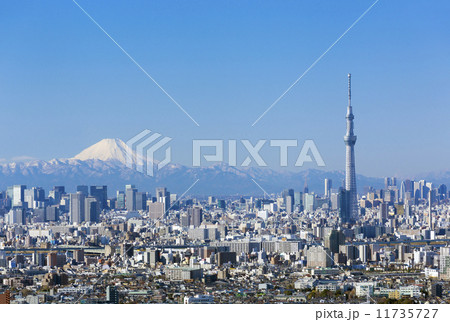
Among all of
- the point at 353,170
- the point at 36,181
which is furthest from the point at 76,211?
the point at 353,170

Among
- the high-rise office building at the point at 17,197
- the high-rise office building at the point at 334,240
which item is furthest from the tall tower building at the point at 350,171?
the high-rise office building at the point at 17,197

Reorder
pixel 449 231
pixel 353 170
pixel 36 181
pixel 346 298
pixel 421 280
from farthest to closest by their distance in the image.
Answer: pixel 353 170 → pixel 36 181 → pixel 449 231 → pixel 421 280 → pixel 346 298

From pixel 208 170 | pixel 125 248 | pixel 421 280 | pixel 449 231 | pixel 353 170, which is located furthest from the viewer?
pixel 353 170

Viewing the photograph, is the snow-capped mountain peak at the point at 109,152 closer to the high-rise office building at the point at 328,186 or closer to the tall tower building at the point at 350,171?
the high-rise office building at the point at 328,186

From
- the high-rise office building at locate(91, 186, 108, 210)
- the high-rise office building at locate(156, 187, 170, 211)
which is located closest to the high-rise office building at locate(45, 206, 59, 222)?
the high-rise office building at locate(91, 186, 108, 210)

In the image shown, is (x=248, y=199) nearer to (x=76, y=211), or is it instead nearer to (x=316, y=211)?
(x=316, y=211)

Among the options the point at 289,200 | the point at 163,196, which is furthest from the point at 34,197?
the point at 289,200

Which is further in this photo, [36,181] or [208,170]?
[36,181]
